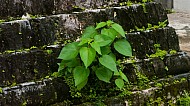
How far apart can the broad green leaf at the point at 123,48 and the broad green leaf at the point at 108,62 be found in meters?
0.11

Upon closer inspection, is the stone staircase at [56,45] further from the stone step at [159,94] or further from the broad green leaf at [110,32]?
the broad green leaf at [110,32]

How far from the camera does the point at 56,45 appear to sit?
8.29 feet

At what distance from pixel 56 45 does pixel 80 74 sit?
0.32 metres

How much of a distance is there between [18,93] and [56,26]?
0.55 meters

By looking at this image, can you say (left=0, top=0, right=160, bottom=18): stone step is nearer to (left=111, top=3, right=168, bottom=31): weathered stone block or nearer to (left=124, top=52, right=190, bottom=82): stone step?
(left=111, top=3, right=168, bottom=31): weathered stone block

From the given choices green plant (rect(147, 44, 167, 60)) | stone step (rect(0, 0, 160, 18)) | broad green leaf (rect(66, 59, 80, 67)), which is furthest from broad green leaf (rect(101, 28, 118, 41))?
green plant (rect(147, 44, 167, 60))

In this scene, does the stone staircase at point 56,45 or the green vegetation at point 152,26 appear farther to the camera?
the green vegetation at point 152,26

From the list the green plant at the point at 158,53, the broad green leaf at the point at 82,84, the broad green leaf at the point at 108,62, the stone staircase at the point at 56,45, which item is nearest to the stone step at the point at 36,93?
the stone staircase at the point at 56,45

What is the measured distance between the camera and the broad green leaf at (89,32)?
2.43 meters

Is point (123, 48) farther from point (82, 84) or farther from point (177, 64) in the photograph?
point (177, 64)

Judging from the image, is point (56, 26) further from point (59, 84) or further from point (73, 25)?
point (59, 84)

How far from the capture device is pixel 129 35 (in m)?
2.75

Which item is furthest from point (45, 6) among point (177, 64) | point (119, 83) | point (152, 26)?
point (177, 64)

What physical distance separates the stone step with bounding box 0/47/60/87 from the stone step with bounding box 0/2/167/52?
0.07m
